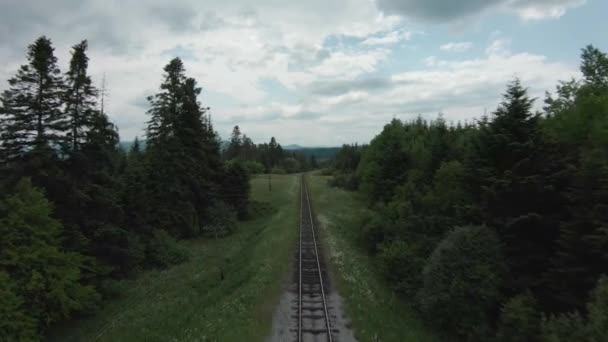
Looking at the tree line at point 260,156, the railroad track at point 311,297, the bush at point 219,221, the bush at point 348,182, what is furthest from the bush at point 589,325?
the tree line at point 260,156

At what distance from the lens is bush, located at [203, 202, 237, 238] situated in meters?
40.4

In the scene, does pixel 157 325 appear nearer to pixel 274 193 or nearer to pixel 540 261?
pixel 540 261

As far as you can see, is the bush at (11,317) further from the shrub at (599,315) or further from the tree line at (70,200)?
the shrub at (599,315)

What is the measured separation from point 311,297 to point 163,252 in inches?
710

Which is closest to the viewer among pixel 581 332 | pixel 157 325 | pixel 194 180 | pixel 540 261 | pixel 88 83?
pixel 581 332

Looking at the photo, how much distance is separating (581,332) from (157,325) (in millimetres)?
16908

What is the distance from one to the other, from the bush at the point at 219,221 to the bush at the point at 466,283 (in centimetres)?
2741

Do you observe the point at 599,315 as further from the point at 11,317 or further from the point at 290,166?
the point at 290,166

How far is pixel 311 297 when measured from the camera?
742 inches

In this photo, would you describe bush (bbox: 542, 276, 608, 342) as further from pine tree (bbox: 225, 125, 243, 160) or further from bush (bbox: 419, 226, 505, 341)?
pine tree (bbox: 225, 125, 243, 160)

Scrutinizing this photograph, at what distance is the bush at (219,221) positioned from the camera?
40.4 metres

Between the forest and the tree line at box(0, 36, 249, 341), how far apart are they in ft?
0.19

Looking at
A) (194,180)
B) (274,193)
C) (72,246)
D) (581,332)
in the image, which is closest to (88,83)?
(72,246)

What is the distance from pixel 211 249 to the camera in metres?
35.3
